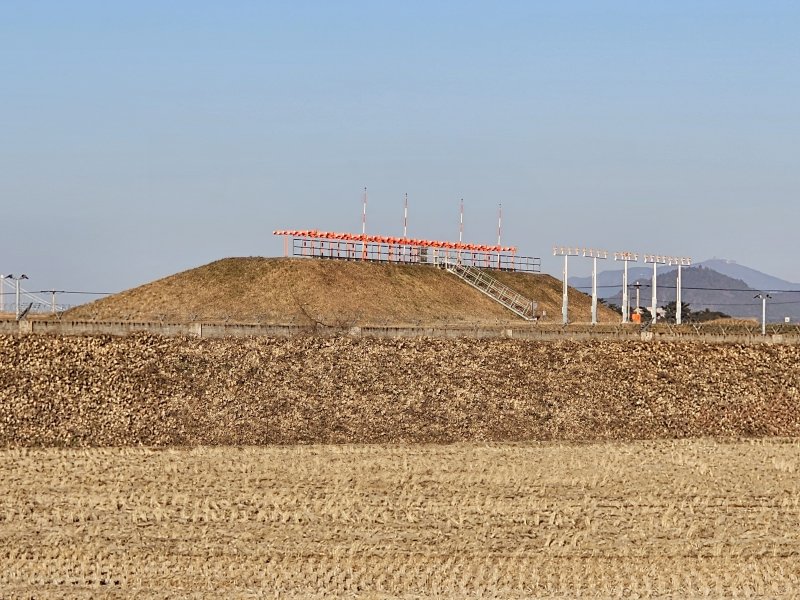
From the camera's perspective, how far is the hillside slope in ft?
252

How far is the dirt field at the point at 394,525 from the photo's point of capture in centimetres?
2647

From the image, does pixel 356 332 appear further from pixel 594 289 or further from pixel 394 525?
pixel 394 525

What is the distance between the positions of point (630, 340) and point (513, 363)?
9.01 metres

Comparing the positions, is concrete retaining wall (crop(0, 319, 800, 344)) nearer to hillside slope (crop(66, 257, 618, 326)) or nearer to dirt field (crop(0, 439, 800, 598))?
hillside slope (crop(66, 257, 618, 326))

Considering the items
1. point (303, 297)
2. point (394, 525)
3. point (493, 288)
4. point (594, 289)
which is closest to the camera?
point (394, 525)

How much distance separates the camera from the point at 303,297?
3142 inches

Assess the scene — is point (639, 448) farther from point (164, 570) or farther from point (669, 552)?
point (164, 570)

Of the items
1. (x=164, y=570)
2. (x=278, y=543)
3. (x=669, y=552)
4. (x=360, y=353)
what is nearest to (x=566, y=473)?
(x=669, y=552)

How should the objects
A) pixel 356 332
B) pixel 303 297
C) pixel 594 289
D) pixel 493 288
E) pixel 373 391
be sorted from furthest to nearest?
pixel 493 288 → pixel 594 289 → pixel 303 297 → pixel 356 332 → pixel 373 391

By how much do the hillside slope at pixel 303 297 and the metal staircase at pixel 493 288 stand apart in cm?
141

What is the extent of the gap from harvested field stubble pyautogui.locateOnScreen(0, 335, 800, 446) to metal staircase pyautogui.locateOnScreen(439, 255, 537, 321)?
90.7 feet

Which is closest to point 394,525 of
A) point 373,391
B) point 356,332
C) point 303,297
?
point 373,391

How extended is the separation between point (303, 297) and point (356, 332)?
18.3 metres

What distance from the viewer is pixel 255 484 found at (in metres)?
36.9
